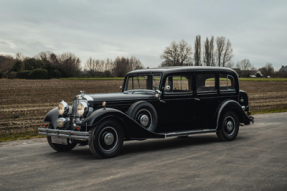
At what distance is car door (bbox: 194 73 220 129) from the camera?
354 inches

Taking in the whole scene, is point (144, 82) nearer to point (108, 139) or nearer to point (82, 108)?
point (82, 108)

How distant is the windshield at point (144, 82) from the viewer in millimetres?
8531

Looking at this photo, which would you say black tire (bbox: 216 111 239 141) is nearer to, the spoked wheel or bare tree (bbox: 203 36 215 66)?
the spoked wheel

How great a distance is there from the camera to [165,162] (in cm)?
667

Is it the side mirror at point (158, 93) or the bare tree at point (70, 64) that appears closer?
the side mirror at point (158, 93)

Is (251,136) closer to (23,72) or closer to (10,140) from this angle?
(10,140)

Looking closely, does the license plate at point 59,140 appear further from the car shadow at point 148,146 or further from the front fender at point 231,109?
the front fender at point 231,109

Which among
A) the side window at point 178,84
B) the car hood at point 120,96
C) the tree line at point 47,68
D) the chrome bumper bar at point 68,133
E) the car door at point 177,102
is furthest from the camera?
the tree line at point 47,68

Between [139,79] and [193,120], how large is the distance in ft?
5.89

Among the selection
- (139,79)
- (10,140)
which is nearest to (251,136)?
(139,79)

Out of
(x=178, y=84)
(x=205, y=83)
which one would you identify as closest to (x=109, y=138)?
(x=178, y=84)

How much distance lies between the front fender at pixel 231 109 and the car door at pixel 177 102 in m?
0.87

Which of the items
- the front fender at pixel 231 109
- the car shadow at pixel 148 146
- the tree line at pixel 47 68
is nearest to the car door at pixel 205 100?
the front fender at pixel 231 109

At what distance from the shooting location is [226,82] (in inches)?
385
